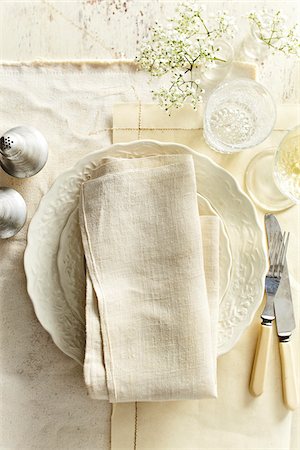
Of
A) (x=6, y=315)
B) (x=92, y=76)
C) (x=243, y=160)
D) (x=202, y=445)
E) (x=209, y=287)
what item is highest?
(x=92, y=76)

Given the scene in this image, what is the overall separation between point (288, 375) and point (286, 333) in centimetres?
7

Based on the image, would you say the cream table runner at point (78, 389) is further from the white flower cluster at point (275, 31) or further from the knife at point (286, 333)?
the white flower cluster at point (275, 31)

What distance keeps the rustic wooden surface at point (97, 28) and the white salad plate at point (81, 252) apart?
20 cm

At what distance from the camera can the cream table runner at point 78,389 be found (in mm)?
943

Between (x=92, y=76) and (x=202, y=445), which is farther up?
(x=92, y=76)

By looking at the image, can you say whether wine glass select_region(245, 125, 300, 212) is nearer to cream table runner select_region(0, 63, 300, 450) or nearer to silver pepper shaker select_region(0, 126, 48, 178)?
cream table runner select_region(0, 63, 300, 450)

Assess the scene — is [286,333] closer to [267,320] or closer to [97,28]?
[267,320]

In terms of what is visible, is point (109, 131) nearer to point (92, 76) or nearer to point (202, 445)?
point (92, 76)

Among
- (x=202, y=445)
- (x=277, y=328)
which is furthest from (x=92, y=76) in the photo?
(x=202, y=445)

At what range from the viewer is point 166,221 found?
835mm

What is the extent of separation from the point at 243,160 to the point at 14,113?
38cm

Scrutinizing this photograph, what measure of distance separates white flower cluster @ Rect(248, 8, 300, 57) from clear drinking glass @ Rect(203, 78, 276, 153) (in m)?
0.07

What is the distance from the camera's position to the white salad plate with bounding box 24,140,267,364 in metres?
0.89

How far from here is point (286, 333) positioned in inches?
36.7
